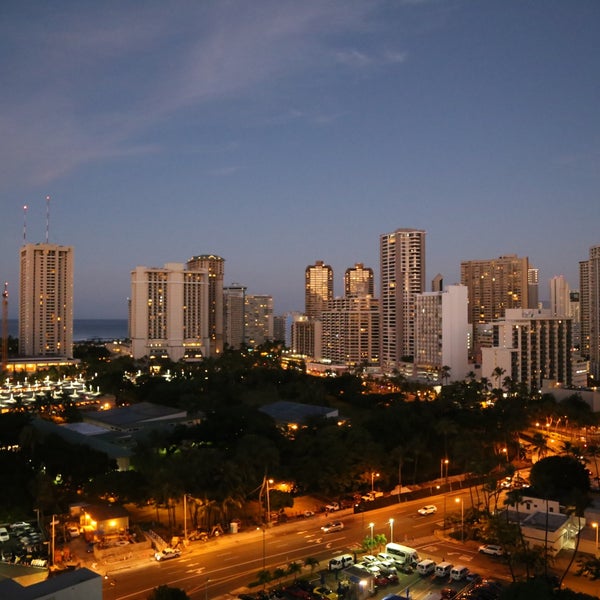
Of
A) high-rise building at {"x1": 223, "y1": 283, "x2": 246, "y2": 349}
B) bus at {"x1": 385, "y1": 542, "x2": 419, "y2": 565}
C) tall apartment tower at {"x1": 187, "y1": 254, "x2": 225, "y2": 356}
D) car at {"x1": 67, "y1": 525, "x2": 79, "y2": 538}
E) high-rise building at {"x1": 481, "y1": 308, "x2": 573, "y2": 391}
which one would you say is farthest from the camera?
high-rise building at {"x1": 223, "y1": 283, "x2": 246, "y2": 349}

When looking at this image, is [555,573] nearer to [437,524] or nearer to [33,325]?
[437,524]

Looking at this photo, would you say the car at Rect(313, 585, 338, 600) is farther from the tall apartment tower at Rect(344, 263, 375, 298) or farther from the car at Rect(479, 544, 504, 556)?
the tall apartment tower at Rect(344, 263, 375, 298)

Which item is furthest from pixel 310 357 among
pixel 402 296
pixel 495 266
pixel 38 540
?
pixel 38 540

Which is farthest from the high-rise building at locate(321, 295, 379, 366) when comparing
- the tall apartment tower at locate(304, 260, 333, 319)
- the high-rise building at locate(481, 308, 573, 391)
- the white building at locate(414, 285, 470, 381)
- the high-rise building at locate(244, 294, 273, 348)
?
the tall apartment tower at locate(304, 260, 333, 319)

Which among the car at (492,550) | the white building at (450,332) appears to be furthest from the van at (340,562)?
the white building at (450,332)

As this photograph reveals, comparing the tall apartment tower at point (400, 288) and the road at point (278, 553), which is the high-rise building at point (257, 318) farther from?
the road at point (278, 553)

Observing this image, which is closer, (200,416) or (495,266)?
(200,416)

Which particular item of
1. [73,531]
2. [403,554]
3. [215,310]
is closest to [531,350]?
[403,554]
